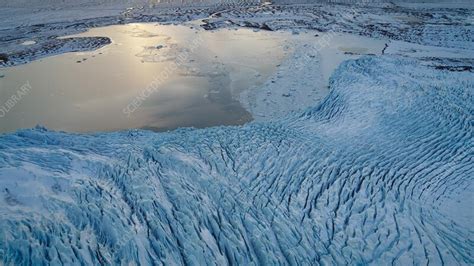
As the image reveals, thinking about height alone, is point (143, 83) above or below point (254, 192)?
below

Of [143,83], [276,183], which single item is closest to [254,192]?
[276,183]

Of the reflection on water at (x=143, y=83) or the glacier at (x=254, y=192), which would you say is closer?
the glacier at (x=254, y=192)

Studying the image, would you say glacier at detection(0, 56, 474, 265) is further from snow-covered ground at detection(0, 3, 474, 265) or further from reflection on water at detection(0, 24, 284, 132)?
reflection on water at detection(0, 24, 284, 132)

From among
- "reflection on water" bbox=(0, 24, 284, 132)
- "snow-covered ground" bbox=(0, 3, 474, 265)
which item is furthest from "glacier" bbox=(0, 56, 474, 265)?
"reflection on water" bbox=(0, 24, 284, 132)

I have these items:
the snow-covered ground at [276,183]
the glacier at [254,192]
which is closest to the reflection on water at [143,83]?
the snow-covered ground at [276,183]

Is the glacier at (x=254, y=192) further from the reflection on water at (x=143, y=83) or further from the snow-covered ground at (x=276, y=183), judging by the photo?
the reflection on water at (x=143, y=83)

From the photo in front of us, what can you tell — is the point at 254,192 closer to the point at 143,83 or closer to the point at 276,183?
the point at 276,183
